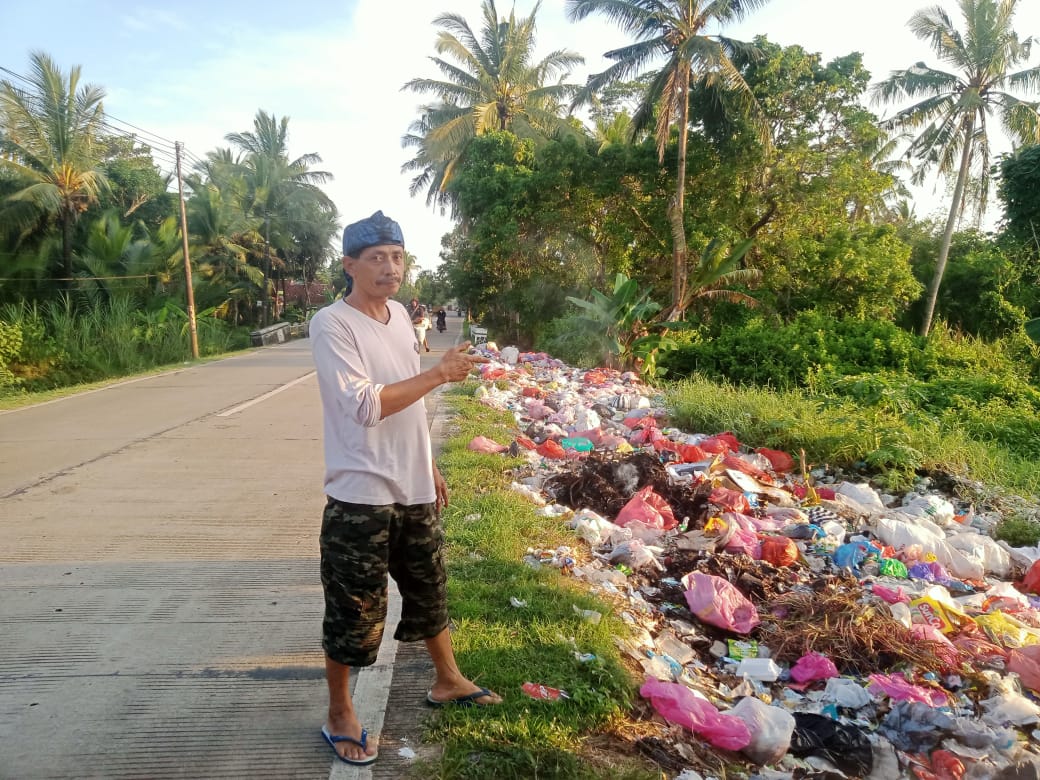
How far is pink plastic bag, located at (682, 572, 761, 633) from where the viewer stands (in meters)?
3.83

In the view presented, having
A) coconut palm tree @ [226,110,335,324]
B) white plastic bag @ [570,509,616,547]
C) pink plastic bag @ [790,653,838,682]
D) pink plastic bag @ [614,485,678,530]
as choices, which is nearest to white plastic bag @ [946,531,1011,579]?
pink plastic bag @ [614,485,678,530]

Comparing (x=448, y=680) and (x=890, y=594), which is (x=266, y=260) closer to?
(x=890, y=594)

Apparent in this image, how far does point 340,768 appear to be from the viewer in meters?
2.44

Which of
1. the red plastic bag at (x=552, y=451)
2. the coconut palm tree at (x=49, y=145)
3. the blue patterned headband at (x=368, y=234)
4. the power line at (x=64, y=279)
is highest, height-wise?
the coconut palm tree at (x=49, y=145)

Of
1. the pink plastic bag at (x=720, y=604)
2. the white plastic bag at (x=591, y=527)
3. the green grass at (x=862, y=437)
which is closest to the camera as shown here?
the pink plastic bag at (x=720, y=604)

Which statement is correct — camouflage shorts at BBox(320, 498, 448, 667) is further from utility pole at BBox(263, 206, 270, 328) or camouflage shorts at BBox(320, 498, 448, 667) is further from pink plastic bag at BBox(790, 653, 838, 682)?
utility pole at BBox(263, 206, 270, 328)

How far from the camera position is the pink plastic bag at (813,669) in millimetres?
3344

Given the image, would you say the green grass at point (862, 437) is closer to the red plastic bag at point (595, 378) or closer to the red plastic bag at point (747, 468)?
the red plastic bag at point (747, 468)

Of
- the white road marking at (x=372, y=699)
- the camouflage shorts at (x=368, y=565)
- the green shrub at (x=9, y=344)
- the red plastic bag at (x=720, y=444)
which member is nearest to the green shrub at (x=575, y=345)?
the red plastic bag at (x=720, y=444)

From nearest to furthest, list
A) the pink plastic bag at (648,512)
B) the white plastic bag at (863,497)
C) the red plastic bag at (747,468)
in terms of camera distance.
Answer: the pink plastic bag at (648,512), the white plastic bag at (863,497), the red plastic bag at (747,468)

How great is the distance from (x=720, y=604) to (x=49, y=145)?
25.5 m

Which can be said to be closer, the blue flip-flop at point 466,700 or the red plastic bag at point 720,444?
the blue flip-flop at point 466,700

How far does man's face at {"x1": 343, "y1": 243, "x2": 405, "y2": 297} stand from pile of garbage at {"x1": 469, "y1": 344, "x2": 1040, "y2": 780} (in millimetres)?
1813

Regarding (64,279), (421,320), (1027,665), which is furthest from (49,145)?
(1027,665)
